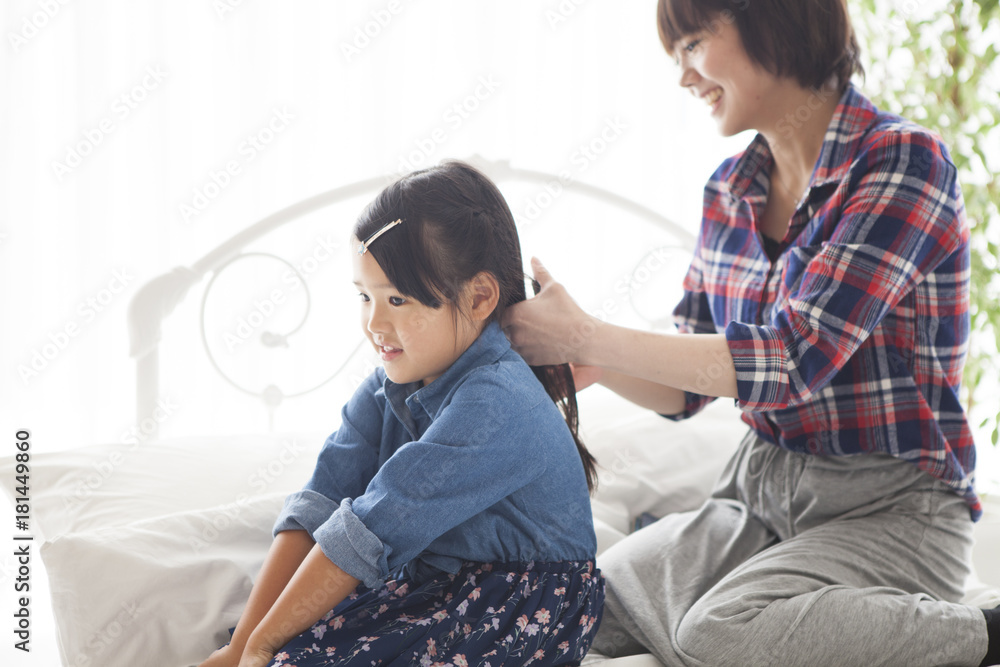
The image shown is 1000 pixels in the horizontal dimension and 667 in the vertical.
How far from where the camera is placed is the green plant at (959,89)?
210 cm

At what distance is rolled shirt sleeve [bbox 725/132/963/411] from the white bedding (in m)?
0.44

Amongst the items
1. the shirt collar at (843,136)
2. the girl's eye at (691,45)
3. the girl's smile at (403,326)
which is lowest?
the girl's smile at (403,326)

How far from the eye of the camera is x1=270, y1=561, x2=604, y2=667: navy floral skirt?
0.93 m

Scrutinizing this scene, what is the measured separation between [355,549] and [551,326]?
1.34ft

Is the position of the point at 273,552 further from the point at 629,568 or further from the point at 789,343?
the point at 789,343

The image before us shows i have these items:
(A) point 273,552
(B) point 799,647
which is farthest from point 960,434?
(A) point 273,552

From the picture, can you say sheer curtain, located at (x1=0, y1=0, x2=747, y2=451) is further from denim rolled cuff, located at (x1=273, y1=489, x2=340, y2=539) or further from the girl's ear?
the girl's ear

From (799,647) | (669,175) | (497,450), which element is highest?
(669,175)

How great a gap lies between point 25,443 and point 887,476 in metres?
1.31

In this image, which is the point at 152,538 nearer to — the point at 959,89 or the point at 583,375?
the point at 583,375

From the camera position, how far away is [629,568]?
4.10 ft

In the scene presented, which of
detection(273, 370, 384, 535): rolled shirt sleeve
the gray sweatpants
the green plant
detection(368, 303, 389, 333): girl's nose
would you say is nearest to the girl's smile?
detection(368, 303, 389, 333): girl's nose

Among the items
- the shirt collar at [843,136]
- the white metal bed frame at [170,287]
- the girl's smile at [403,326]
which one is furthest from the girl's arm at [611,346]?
the white metal bed frame at [170,287]

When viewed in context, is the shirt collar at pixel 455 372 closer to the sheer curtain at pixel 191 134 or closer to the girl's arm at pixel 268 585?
the girl's arm at pixel 268 585
